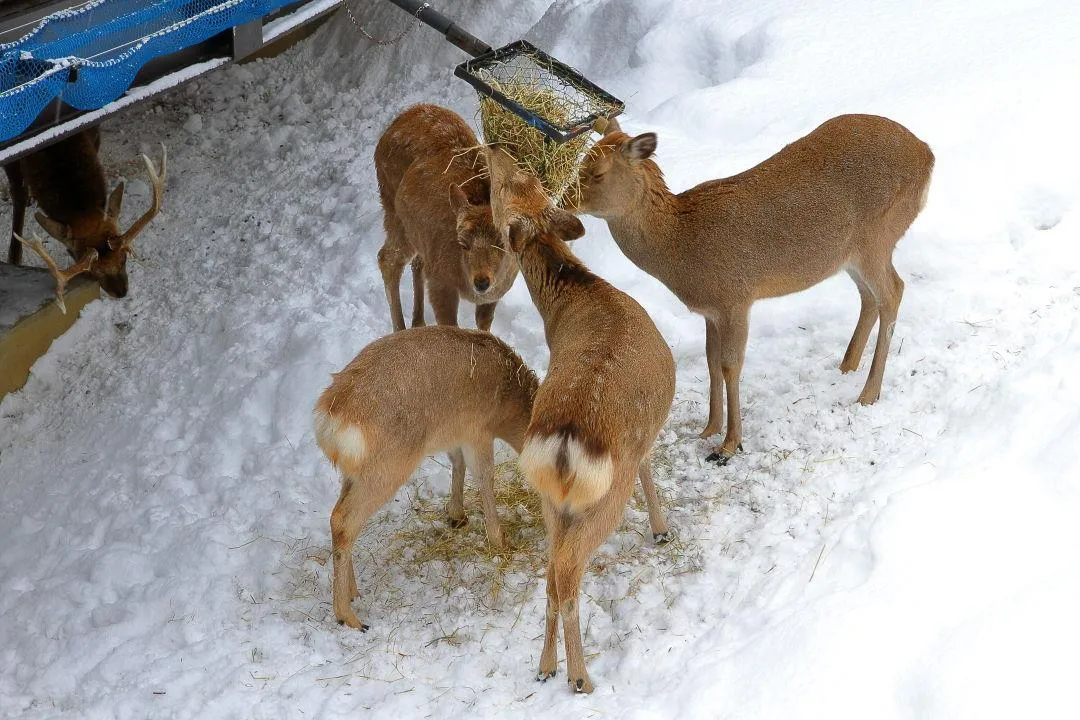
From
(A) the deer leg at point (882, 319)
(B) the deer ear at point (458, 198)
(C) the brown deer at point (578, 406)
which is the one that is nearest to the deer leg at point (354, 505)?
Answer: (C) the brown deer at point (578, 406)

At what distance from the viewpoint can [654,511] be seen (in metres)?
5.13

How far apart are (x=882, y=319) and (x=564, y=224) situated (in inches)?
73.1

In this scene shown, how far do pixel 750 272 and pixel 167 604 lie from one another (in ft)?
11.1

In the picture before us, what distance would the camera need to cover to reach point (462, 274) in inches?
232

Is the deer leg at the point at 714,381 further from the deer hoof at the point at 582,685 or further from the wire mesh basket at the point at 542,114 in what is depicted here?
the deer hoof at the point at 582,685

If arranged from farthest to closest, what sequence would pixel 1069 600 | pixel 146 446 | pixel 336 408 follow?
1. pixel 146 446
2. pixel 336 408
3. pixel 1069 600

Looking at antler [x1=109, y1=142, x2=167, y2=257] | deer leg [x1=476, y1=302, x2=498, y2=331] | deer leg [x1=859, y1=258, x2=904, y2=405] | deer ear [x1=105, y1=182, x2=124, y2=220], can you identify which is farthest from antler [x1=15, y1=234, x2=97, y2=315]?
deer leg [x1=859, y1=258, x2=904, y2=405]

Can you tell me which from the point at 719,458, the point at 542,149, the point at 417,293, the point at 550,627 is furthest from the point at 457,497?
the point at 542,149

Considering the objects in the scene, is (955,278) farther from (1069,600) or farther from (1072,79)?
(1069,600)

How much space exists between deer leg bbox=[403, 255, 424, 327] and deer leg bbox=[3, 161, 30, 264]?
3548 millimetres

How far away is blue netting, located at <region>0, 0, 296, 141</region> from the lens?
5438 millimetres

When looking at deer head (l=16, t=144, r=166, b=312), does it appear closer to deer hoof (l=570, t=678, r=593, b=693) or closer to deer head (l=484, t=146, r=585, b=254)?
deer head (l=484, t=146, r=585, b=254)

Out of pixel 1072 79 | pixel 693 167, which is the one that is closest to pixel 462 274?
pixel 693 167

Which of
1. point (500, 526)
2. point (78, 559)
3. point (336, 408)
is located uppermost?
point (336, 408)
